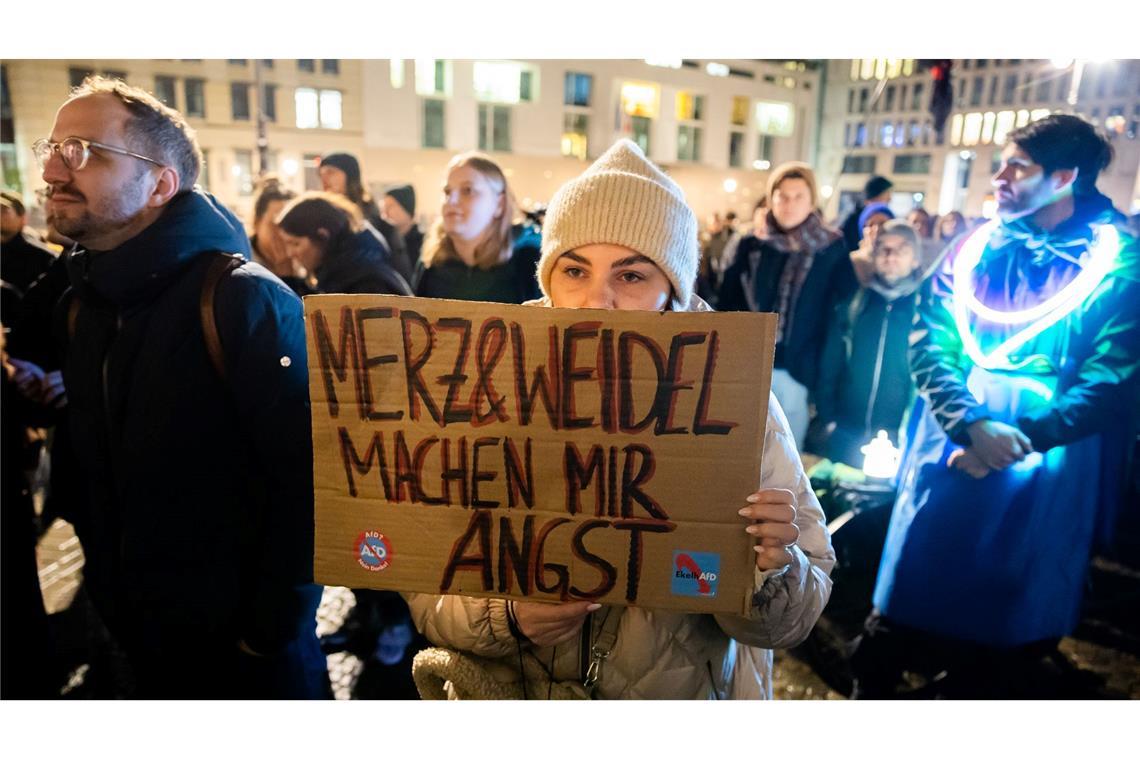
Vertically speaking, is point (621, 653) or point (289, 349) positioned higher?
point (289, 349)

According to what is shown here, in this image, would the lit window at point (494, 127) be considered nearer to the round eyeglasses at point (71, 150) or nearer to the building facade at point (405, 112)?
the building facade at point (405, 112)

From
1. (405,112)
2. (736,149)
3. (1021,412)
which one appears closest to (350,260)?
(1021,412)

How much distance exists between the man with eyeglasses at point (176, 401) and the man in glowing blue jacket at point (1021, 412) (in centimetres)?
240

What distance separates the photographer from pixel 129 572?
1.95m

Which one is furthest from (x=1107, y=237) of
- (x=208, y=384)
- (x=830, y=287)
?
(x=208, y=384)

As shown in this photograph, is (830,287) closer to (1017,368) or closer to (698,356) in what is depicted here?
(1017,368)

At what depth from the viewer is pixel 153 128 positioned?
188cm

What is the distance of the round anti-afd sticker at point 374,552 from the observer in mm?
1384

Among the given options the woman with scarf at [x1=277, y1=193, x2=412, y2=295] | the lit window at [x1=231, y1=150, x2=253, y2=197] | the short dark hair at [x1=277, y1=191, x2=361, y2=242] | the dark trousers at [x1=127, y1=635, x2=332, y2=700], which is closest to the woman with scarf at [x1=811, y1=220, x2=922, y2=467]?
the woman with scarf at [x1=277, y1=193, x2=412, y2=295]

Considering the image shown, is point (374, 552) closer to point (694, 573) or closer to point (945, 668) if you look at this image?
point (694, 573)

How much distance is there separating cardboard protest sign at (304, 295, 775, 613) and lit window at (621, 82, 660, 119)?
32115 mm

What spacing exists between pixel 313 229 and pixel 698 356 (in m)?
2.80

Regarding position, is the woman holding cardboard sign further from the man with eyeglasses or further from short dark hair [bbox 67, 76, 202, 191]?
short dark hair [bbox 67, 76, 202, 191]

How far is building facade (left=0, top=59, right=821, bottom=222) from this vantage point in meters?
24.2
